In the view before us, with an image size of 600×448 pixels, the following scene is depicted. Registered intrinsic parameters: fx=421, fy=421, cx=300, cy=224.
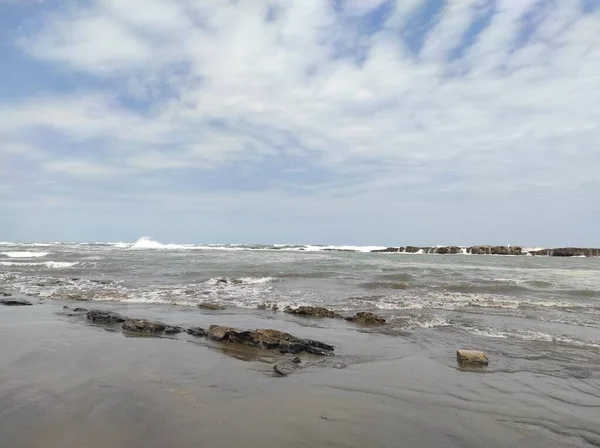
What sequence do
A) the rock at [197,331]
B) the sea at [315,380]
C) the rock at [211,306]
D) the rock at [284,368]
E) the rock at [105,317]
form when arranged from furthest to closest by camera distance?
the rock at [211,306], the rock at [105,317], the rock at [197,331], the rock at [284,368], the sea at [315,380]

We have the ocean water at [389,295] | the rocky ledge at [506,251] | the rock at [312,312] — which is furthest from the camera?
the rocky ledge at [506,251]

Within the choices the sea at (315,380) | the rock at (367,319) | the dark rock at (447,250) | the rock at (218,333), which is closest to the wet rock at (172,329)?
the sea at (315,380)

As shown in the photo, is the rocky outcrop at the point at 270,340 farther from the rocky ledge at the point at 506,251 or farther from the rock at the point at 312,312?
the rocky ledge at the point at 506,251

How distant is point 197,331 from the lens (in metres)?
8.51

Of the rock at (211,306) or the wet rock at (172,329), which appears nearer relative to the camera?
the wet rock at (172,329)

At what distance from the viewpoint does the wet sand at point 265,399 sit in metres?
3.92

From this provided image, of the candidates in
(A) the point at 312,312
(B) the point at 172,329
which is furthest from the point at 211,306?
(B) the point at 172,329

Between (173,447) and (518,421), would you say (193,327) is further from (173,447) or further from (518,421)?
(518,421)

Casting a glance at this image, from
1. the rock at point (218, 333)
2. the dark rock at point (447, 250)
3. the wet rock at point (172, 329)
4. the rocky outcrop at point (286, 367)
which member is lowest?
the rocky outcrop at point (286, 367)

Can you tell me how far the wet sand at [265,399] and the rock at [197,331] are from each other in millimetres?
605

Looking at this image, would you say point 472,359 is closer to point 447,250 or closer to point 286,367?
point 286,367

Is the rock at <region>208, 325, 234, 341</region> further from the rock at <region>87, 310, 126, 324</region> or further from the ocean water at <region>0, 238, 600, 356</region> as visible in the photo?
Answer: the ocean water at <region>0, 238, 600, 356</region>

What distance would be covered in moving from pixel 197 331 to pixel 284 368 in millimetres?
2922

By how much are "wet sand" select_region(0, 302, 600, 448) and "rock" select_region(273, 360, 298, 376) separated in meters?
0.14
